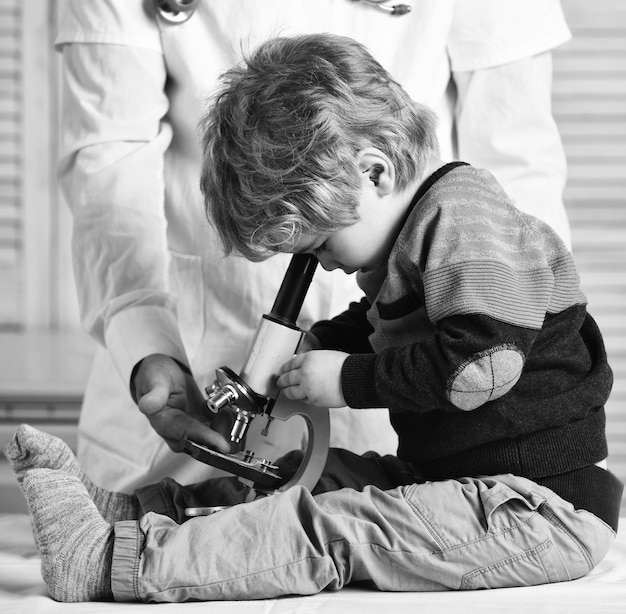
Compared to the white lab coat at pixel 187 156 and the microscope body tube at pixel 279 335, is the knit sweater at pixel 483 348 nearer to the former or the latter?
the microscope body tube at pixel 279 335

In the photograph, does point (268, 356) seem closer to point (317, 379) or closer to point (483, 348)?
point (317, 379)

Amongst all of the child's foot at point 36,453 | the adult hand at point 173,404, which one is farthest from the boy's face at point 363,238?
the child's foot at point 36,453

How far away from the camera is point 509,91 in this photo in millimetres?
1439

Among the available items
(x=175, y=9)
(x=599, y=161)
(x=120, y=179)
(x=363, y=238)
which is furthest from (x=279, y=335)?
(x=599, y=161)

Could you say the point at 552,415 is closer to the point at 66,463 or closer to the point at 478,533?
the point at 478,533

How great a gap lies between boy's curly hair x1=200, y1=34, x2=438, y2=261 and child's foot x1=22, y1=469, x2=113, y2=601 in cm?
35

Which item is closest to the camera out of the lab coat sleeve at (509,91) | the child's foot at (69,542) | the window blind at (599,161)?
the child's foot at (69,542)

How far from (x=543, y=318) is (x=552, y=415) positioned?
0.38 ft

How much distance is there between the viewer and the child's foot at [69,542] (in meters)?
0.93

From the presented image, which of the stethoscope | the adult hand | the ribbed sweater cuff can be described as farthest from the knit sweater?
the stethoscope

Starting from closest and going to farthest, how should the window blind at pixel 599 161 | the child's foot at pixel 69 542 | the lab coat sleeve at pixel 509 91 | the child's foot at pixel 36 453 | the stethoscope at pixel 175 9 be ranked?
the child's foot at pixel 69 542, the child's foot at pixel 36 453, the stethoscope at pixel 175 9, the lab coat sleeve at pixel 509 91, the window blind at pixel 599 161

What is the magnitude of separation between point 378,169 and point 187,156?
0.40m

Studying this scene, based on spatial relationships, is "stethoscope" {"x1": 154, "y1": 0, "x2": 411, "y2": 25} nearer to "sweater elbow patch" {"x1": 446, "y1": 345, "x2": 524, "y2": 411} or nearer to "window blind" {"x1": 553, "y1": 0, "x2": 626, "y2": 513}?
"sweater elbow patch" {"x1": 446, "y1": 345, "x2": 524, "y2": 411}

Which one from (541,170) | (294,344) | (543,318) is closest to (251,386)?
(294,344)
